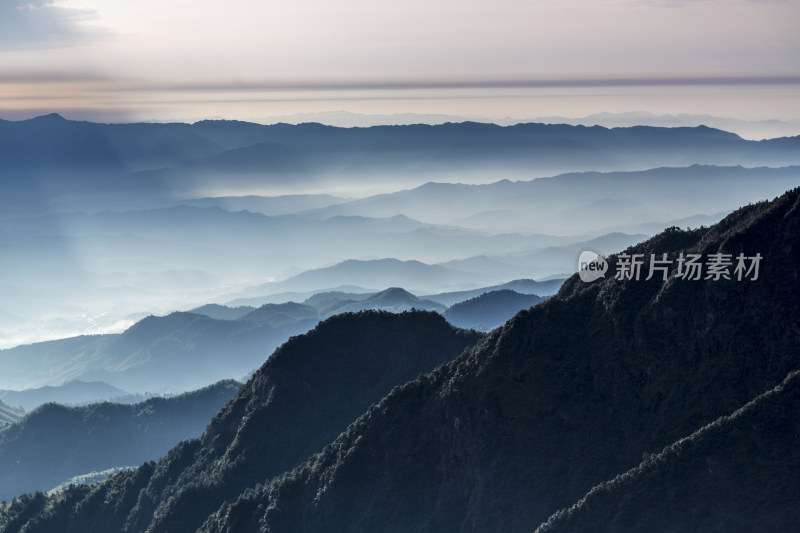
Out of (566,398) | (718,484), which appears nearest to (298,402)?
(566,398)

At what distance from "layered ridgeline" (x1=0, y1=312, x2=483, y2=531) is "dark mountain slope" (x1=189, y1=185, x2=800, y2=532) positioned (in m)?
22.1

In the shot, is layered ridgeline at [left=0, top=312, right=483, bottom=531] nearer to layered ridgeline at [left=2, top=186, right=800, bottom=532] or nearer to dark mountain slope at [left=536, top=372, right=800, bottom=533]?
layered ridgeline at [left=2, top=186, right=800, bottom=532]

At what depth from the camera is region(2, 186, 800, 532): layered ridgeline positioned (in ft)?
293

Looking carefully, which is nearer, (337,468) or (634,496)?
(634,496)

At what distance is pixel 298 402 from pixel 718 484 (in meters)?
77.6

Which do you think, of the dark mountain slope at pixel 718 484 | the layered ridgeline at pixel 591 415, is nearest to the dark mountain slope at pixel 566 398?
the layered ridgeline at pixel 591 415

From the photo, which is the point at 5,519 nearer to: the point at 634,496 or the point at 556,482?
the point at 556,482

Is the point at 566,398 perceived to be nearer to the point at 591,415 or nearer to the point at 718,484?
the point at 591,415

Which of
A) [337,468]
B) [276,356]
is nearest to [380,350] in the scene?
[276,356]

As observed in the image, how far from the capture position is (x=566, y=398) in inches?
4262

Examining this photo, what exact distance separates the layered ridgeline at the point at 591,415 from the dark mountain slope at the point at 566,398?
14 centimetres

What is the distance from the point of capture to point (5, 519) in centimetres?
19062

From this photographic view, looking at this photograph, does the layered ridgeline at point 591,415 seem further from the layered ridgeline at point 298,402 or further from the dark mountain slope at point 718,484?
A: the layered ridgeline at point 298,402

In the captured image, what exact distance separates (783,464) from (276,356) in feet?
289
